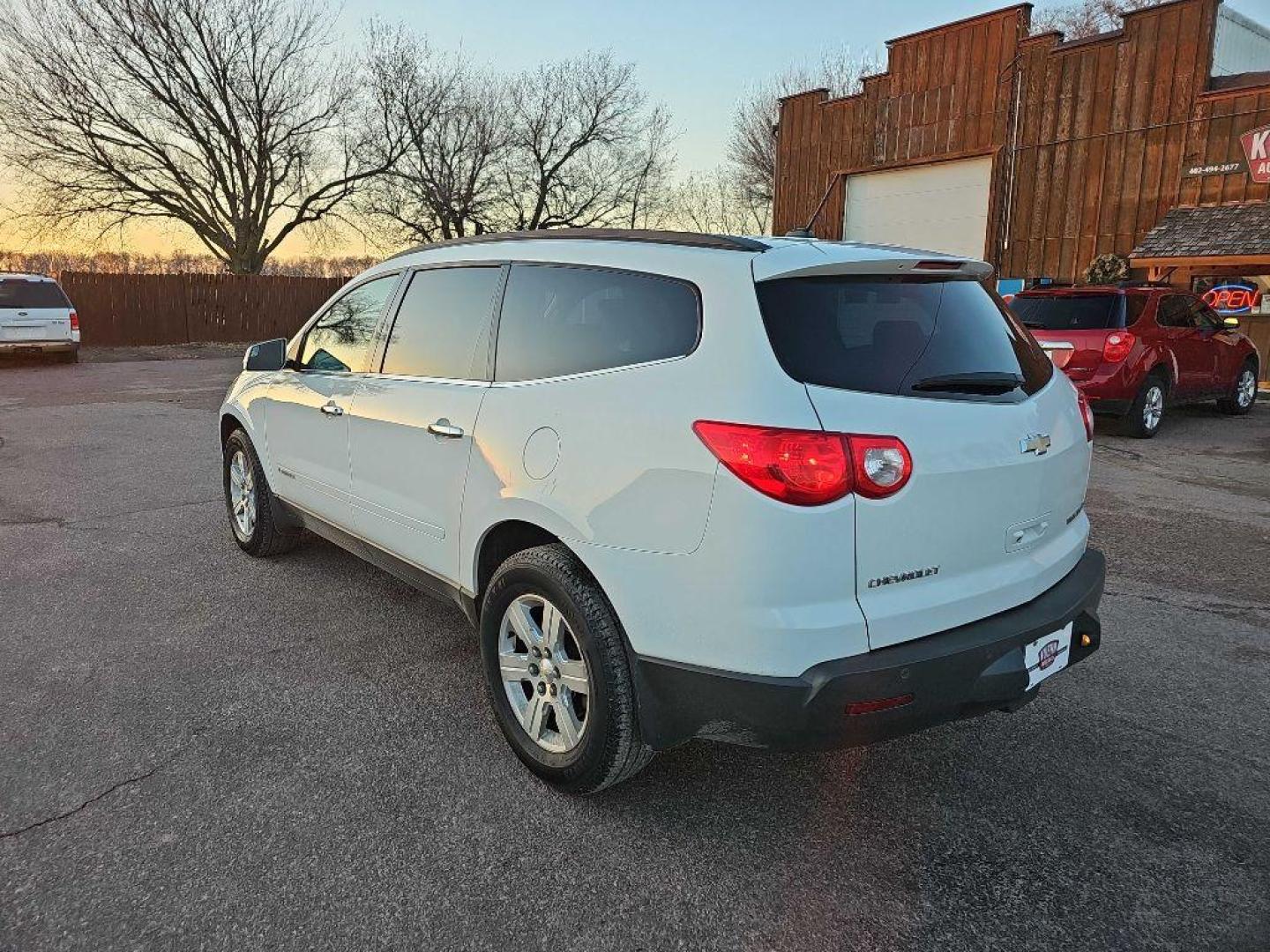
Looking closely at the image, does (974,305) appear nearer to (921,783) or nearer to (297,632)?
(921,783)

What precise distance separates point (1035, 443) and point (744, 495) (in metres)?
1.04

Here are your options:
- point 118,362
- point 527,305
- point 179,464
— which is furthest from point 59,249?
point 527,305

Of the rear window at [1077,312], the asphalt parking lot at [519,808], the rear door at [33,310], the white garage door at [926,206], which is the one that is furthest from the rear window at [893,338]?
the white garage door at [926,206]

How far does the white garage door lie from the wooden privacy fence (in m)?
18.2

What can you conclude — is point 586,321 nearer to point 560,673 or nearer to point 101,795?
point 560,673

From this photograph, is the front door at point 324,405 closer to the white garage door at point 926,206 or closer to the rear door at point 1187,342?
the rear door at point 1187,342

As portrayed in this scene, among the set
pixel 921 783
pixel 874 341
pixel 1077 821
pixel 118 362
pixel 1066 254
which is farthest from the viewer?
pixel 118 362

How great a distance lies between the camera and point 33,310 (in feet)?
58.1

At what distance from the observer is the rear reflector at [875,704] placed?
2.24 metres

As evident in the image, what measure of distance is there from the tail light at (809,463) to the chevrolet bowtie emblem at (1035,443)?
583 mm

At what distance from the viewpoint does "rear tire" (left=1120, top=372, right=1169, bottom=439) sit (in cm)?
1022

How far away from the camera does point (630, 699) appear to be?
99.6 inches

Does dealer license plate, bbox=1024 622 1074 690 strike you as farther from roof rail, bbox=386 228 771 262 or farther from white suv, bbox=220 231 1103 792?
roof rail, bbox=386 228 771 262

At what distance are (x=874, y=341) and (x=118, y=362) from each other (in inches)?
916
